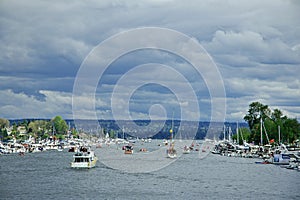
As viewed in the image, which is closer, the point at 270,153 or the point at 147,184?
the point at 147,184

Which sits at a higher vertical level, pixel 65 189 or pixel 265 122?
pixel 265 122

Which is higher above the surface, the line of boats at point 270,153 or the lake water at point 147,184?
the line of boats at point 270,153

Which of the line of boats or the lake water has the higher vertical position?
the line of boats

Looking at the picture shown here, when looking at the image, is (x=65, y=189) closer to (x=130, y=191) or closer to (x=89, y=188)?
(x=89, y=188)

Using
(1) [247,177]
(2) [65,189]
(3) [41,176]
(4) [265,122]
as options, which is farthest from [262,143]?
(2) [65,189]

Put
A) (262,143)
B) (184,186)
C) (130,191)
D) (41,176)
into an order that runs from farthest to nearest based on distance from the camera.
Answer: (262,143) → (41,176) → (184,186) → (130,191)

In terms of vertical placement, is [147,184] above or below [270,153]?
below

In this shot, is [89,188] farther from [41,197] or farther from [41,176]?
[41,176]

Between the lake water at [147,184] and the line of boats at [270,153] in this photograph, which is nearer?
the lake water at [147,184]

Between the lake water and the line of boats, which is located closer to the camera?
the lake water

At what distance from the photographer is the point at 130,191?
242 ft

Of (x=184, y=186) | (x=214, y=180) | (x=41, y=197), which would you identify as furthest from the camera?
(x=214, y=180)

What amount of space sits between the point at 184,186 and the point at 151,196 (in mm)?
12712

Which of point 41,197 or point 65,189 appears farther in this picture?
point 65,189
